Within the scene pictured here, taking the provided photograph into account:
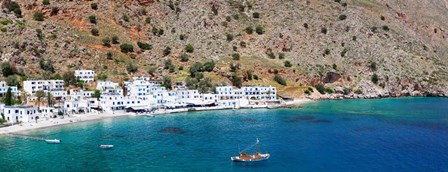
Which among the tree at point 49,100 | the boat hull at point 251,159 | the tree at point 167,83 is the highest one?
the tree at point 167,83

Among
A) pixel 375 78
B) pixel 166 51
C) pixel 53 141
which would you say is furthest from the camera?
pixel 375 78

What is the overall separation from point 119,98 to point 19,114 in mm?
23694

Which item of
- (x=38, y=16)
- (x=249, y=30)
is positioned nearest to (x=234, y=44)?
(x=249, y=30)

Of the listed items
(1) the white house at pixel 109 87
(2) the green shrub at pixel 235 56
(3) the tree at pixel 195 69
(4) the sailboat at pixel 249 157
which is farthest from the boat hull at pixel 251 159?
(2) the green shrub at pixel 235 56

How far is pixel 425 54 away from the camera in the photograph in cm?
16475

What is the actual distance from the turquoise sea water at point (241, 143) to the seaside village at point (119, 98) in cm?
793

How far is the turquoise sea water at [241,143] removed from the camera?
57.3 metres

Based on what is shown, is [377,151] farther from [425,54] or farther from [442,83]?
[425,54]

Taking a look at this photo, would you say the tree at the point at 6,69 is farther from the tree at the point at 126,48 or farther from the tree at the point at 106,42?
the tree at the point at 126,48

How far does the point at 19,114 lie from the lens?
3282 inches

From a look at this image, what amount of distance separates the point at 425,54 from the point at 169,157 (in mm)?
128826

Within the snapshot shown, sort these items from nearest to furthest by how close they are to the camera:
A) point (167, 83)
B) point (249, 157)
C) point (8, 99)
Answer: point (249, 157) < point (8, 99) < point (167, 83)

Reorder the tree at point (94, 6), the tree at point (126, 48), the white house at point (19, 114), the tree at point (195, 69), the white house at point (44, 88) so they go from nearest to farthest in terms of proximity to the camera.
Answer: the white house at point (19, 114) < the white house at point (44, 88) < the tree at point (195, 69) < the tree at point (126, 48) < the tree at point (94, 6)

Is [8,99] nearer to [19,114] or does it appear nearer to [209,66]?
[19,114]
